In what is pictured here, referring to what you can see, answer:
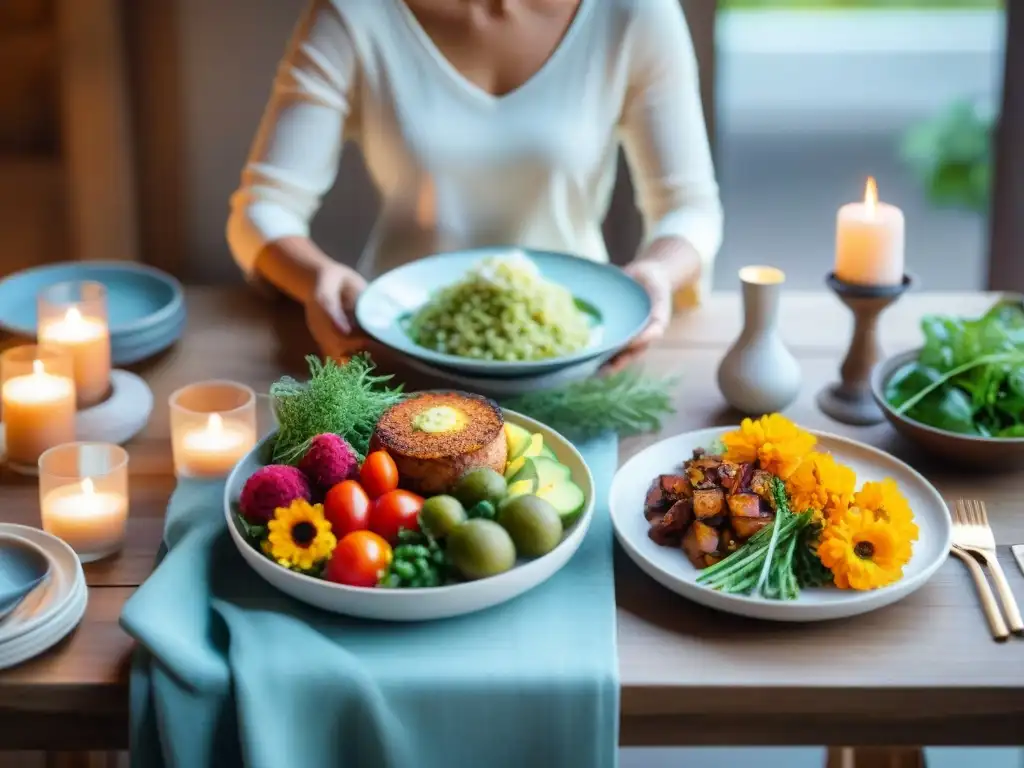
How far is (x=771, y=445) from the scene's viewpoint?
1337mm

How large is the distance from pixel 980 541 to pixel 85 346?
1.08 meters

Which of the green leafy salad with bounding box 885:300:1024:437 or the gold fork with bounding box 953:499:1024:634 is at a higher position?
the green leafy salad with bounding box 885:300:1024:437

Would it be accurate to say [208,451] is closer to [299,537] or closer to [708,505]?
[299,537]

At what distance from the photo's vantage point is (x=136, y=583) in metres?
1.32

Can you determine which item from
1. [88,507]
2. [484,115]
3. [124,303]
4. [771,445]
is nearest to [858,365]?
[771,445]

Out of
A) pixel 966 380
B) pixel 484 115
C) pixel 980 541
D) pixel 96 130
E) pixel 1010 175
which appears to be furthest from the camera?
pixel 96 130

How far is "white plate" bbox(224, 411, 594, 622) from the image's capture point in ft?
3.90

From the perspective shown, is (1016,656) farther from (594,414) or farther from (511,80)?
(511,80)

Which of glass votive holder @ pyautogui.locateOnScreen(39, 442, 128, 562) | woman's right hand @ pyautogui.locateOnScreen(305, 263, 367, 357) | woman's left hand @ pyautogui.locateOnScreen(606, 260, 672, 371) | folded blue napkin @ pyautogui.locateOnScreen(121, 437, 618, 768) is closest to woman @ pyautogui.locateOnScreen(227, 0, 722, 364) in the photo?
woman's left hand @ pyautogui.locateOnScreen(606, 260, 672, 371)

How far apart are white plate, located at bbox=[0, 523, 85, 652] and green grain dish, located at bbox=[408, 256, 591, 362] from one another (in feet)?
1.83

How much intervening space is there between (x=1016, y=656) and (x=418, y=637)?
56 centimetres

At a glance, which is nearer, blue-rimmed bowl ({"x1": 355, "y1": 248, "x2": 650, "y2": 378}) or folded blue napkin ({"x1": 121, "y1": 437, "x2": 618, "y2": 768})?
folded blue napkin ({"x1": 121, "y1": 437, "x2": 618, "y2": 768})

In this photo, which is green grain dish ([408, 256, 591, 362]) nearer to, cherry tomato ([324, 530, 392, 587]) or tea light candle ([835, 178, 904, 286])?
tea light candle ([835, 178, 904, 286])

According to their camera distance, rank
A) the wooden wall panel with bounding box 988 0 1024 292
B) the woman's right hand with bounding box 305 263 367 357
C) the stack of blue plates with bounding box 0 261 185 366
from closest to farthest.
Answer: the woman's right hand with bounding box 305 263 367 357 → the stack of blue plates with bounding box 0 261 185 366 → the wooden wall panel with bounding box 988 0 1024 292
